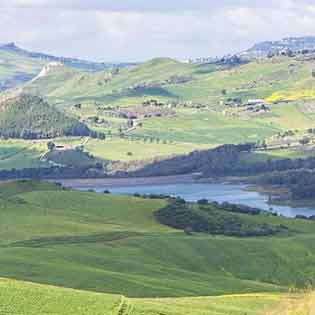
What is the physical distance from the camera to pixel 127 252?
110312mm

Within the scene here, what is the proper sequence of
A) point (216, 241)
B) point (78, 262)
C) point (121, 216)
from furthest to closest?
point (121, 216), point (216, 241), point (78, 262)

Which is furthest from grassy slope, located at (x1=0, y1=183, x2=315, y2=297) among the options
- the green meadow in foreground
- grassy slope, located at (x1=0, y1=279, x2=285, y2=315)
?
grassy slope, located at (x1=0, y1=279, x2=285, y2=315)

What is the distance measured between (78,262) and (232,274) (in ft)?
73.2

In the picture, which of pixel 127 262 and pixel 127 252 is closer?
pixel 127 262

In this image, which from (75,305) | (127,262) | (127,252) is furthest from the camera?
(127,252)

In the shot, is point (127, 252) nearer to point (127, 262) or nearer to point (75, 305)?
point (127, 262)

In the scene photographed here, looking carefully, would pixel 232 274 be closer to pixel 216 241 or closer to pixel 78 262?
pixel 216 241

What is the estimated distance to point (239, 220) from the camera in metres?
161

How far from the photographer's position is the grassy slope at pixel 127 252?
8406 cm

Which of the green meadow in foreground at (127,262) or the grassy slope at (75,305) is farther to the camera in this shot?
the green meadow in foreground at (127,262)

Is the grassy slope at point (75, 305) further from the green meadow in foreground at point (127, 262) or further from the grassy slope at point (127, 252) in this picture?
the grassy slope at point (127, 252)

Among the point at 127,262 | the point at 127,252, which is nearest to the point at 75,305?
the point at 127,262

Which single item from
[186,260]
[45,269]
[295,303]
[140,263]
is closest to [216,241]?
[186,260]

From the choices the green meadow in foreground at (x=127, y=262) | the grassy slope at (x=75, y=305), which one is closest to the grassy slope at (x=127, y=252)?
the green meadow in foreground at (x=127, y=262)
